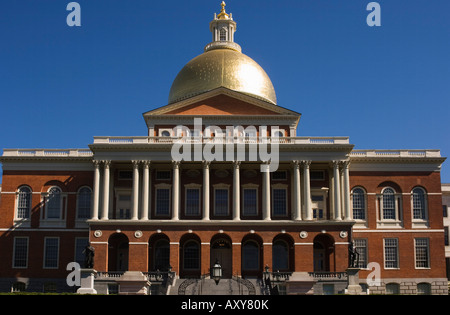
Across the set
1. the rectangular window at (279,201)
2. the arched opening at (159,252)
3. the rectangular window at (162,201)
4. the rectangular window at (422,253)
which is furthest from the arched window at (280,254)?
the rectangular window at (422,253)

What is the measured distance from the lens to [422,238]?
6241 centimetres

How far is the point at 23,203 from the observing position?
2493 inches

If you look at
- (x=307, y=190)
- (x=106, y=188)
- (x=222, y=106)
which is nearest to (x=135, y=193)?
(x=106, y=188)

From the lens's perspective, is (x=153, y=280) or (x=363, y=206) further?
(x=363, y=206)

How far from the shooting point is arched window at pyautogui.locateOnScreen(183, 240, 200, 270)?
60.2 meters

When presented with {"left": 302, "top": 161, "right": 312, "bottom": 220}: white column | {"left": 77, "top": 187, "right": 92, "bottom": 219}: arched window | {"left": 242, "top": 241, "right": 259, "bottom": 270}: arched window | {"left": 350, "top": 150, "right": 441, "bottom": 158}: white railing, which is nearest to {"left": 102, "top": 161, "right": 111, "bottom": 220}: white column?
{"left": 77, "top": 187, "right": 92, "bottom": 219}: arched window

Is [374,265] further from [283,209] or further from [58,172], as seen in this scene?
[58,172]

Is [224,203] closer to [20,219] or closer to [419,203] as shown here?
[419,203]

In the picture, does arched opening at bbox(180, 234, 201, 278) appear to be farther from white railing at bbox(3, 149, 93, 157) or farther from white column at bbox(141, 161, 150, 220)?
white railing at bbox(3, 149, 93, 157)

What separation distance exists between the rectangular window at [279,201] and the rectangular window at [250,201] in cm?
178

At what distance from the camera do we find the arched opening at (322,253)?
197 ft

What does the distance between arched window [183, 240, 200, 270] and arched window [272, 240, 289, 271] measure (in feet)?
23.0
